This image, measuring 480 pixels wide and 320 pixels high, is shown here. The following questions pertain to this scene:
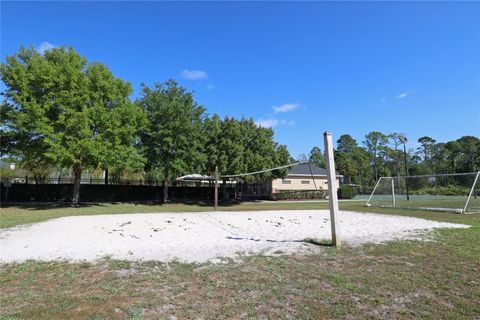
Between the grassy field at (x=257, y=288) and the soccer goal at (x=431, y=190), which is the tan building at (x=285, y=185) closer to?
the soccer goal at (x=431, y=190)

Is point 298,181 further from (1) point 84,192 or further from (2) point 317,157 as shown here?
(2) point 317,157

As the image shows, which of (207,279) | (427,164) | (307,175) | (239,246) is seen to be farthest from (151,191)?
(427,164)

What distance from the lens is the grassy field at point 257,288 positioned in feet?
12.2

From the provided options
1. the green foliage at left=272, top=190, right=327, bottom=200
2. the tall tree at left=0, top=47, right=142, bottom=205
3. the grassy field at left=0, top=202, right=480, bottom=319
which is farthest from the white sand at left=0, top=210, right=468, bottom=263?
the green foliage at left=272, top=190, right=327, bottom=200

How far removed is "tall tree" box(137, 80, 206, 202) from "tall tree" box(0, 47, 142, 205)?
2.80 m

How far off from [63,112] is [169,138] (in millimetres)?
7160

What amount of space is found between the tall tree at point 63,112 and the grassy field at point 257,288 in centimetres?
1486

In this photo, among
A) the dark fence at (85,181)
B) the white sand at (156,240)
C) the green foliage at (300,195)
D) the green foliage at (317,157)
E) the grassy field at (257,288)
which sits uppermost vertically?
the green foliage at (317,157)

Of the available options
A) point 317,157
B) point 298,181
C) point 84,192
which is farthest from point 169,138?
point 317,157

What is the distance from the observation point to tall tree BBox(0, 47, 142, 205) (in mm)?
19031

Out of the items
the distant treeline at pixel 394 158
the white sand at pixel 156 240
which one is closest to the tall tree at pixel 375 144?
the distant treeline at pixel 394 158

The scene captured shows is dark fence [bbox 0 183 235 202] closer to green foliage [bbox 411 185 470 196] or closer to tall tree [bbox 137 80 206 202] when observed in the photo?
tall tree [bbox 137 80 206 202]

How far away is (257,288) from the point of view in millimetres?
4516

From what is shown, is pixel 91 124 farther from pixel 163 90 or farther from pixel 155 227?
pixel 155 227
